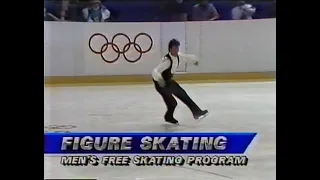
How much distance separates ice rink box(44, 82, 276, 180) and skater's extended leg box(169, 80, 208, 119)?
0.03m

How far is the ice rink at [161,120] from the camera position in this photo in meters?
3.02

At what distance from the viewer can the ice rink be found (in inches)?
119

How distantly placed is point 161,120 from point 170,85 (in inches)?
7.9

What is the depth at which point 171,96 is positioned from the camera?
10.6ft
